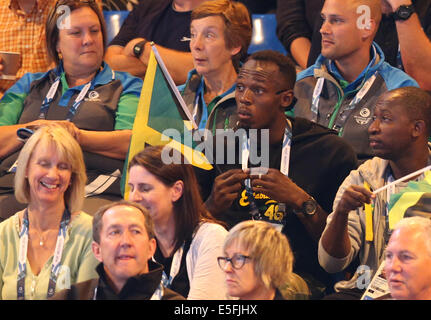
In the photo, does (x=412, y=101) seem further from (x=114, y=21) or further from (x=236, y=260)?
(x=114, y=21)

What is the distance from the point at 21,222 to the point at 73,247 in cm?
25

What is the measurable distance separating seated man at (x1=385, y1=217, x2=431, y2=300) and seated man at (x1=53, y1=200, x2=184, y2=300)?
0.72 m

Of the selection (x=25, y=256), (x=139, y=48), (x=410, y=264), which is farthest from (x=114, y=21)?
(x=410, y=264)

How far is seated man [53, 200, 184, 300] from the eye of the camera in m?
3.12

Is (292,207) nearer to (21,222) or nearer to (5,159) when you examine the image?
(21,222)

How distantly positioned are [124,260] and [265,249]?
Result: 1.56ft

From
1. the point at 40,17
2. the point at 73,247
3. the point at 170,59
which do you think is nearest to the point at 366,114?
the point at 170,59

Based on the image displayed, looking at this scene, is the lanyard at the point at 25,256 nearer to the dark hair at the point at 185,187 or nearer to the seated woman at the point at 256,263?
the dark hair at the point at 185,187

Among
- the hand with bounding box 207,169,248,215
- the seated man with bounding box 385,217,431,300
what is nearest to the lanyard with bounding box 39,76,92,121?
the hand with bounding box 207,169,248,215

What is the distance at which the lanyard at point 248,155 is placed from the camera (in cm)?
379

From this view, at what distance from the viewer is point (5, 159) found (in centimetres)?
439

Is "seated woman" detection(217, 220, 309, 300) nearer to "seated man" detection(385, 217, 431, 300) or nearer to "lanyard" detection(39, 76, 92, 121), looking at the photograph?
"seated man" detection(385, 217, 431, 300)

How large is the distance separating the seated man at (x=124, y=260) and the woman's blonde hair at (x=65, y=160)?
14.8 inches
